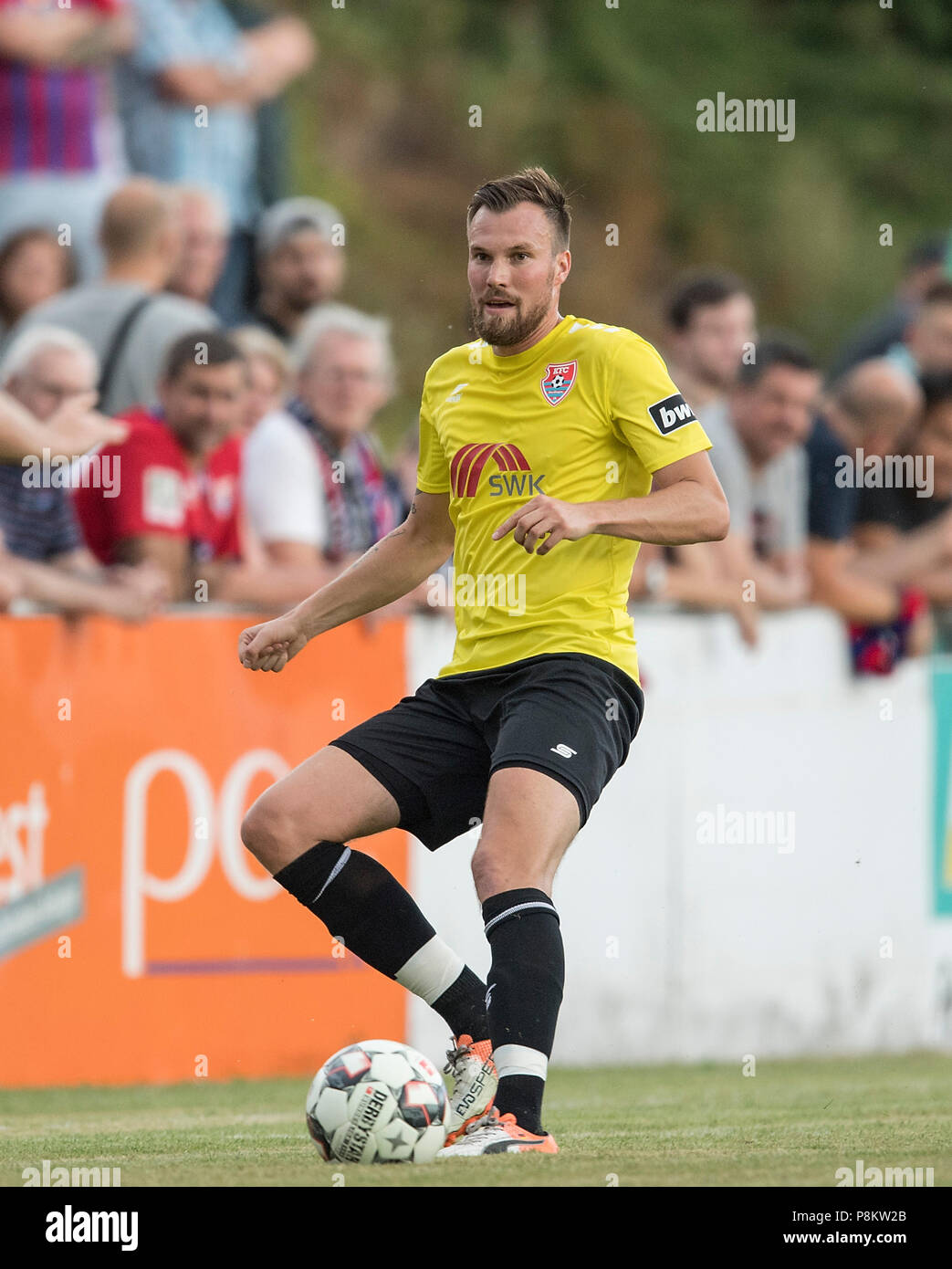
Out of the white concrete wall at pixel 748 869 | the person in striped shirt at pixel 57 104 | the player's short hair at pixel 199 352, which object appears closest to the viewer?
the player's short hair at pixel 199 352

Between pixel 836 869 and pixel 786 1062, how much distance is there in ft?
3.16

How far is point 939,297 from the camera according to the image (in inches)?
442

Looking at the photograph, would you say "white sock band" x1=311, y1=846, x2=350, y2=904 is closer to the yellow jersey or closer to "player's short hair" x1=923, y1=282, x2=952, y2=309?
the yellow jersey

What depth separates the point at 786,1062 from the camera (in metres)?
9.85

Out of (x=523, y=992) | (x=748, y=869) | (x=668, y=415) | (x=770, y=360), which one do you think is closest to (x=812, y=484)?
(x=770, y=360)

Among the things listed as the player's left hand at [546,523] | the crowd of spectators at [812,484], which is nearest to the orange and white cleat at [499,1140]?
the player's left hand at [546,523]

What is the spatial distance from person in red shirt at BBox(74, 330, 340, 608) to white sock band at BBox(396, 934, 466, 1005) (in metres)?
3.39

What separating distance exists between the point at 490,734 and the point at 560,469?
29.7 inches

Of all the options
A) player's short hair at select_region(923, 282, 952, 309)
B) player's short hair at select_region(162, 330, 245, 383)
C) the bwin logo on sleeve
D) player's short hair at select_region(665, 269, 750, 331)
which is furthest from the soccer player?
player's short hair at select_region(923, 282, 952, 309)

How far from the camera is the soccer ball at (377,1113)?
209 inches

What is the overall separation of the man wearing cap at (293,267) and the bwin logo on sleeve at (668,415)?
536 cm

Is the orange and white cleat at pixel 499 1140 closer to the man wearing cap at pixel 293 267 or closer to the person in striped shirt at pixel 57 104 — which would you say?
Result: the man wearing cap at pixel 293 267

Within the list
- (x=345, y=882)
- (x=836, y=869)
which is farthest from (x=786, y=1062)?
(x=345, y=882)

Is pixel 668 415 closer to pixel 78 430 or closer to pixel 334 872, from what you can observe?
pixel 334 872
